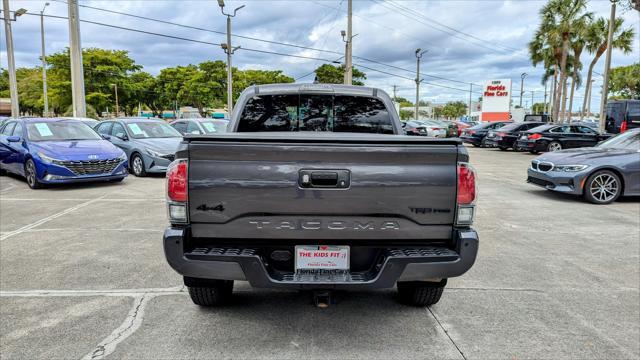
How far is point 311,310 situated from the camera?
3605mm

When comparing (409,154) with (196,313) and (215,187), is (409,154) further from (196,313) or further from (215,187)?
(196,313)

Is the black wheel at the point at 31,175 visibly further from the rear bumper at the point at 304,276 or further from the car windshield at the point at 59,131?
the rear bumper at the point at 304,276

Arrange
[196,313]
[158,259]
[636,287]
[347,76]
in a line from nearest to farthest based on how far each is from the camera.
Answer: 1. [196,313]
2. [636,287]
3. [158,259]
4. [347,76]

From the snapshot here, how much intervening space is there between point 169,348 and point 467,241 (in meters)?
2.14

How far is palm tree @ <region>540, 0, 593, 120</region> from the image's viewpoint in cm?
3241

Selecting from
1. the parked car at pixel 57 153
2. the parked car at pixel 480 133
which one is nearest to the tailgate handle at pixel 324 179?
the parked car at pixel 57 153

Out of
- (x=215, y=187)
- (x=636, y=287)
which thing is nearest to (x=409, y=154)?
(x=215, y=187)

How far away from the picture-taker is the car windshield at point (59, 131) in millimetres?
9984

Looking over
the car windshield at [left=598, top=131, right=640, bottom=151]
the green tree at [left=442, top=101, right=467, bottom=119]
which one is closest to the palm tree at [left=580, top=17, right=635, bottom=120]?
the car windshield at [left=598, top=131, right=640, bottom=151]

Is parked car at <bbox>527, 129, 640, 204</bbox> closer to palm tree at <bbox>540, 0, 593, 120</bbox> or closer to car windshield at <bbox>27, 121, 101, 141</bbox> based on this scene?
car windshield at <bbox>27, 121, 101, 141</bbox>

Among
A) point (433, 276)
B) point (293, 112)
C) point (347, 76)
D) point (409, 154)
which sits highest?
point (347, 76)

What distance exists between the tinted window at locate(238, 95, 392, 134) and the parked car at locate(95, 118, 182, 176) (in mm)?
6765

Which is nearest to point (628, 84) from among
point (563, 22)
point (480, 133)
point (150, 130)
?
point (563, 22)

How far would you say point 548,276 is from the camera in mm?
4473
